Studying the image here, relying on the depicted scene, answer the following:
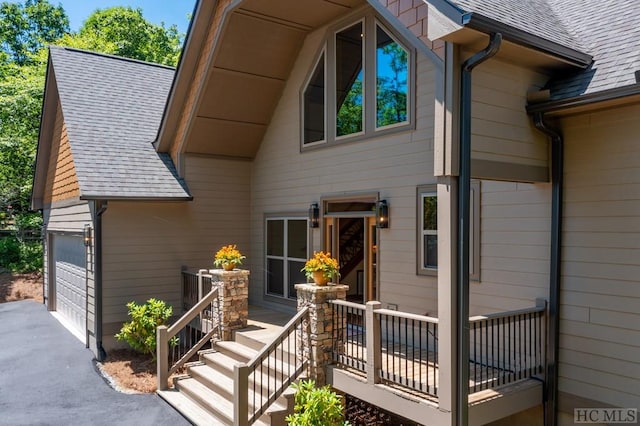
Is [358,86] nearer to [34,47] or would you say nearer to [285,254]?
[285,254]

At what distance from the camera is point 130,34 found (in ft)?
104

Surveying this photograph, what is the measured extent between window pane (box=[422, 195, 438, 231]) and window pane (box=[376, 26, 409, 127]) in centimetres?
137

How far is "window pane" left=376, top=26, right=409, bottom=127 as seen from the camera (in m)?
7.41

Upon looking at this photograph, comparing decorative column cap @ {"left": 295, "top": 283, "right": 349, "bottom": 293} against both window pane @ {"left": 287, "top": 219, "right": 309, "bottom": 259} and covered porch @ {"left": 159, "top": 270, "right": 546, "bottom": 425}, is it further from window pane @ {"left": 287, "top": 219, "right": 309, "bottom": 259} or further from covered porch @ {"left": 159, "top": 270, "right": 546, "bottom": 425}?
window pane @ {"left": 287, "top": 219, "right": 309, "bottom": 259}

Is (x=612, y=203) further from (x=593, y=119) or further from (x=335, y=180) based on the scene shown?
(x=335, y=180)

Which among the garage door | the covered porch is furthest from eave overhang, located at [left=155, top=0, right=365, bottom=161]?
the covered porch

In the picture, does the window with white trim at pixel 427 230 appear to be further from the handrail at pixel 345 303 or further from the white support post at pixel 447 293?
the white support post at pixel 447 293

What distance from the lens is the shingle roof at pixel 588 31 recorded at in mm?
4805

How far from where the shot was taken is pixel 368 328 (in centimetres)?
558

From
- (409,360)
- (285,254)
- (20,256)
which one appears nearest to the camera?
(409,360)

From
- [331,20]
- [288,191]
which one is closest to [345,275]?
[288,191]

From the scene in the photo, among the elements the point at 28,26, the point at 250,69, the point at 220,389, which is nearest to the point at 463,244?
the point at 220,389

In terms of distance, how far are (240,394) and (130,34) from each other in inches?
1255

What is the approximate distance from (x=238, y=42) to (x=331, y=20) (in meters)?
A: 1.90
